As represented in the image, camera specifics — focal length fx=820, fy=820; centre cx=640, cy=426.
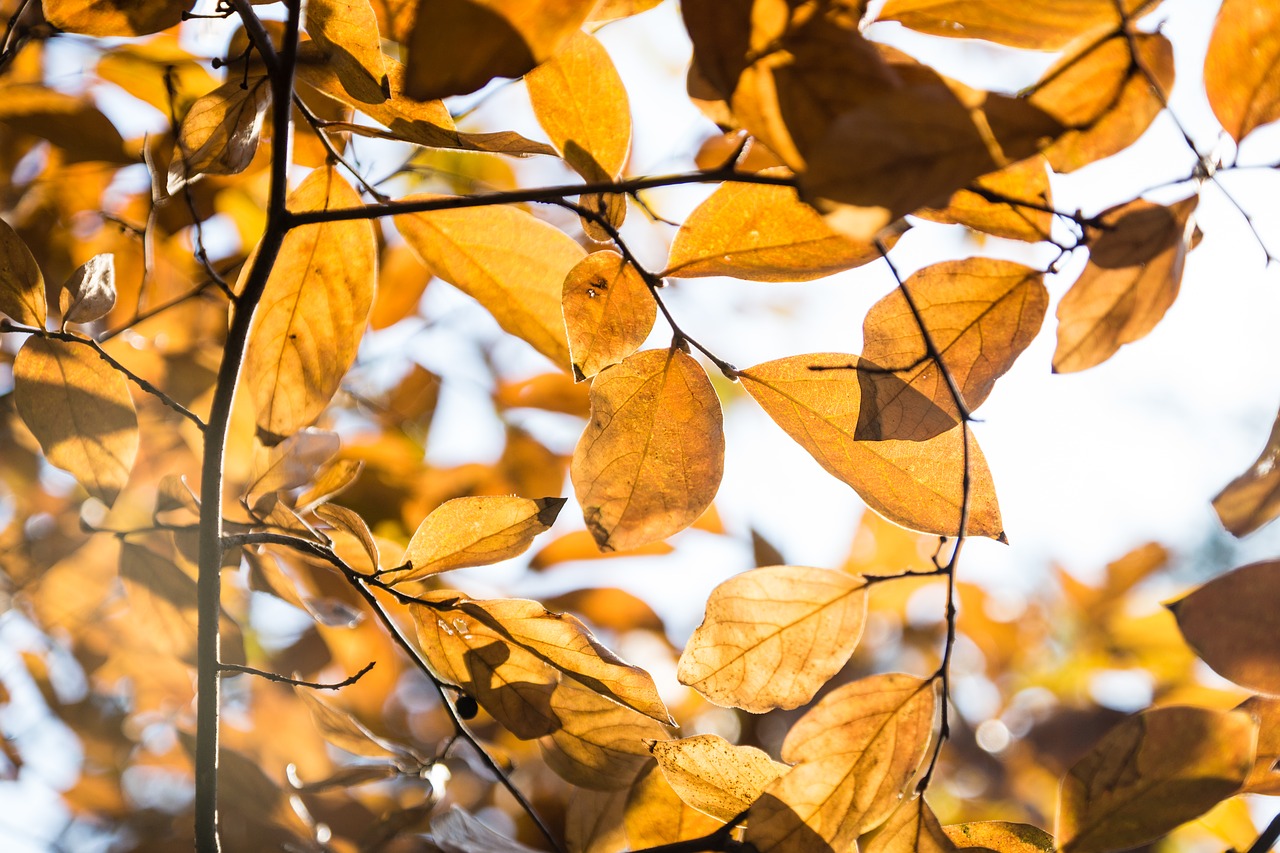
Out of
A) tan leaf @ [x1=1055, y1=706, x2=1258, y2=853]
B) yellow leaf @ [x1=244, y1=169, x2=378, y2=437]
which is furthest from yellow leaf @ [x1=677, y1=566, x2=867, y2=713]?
yellow leaf @ [x1=244, y1=169, x2=378, y2=437]

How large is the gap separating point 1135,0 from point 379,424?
0.90m

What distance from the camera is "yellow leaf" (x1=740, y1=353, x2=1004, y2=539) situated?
1.22 feet

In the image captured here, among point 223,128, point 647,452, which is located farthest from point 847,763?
point 223,128

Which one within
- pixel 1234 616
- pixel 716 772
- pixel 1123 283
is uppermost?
pixel 1123 283

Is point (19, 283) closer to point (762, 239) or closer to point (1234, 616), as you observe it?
point (762, 239)

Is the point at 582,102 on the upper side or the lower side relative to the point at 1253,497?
upper

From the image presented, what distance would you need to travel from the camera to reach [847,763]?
14.9 inches

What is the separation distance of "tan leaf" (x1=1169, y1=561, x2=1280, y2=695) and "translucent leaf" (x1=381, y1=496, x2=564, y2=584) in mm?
282

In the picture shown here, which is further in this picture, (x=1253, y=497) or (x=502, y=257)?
(x=502, y=257)

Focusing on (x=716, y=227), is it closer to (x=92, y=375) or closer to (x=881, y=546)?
(x=92, y=375)

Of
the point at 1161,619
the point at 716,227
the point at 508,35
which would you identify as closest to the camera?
the point at 508,35

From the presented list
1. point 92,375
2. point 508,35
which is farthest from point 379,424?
point 508,35

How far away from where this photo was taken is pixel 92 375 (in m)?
0.43

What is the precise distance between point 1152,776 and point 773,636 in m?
0.17
